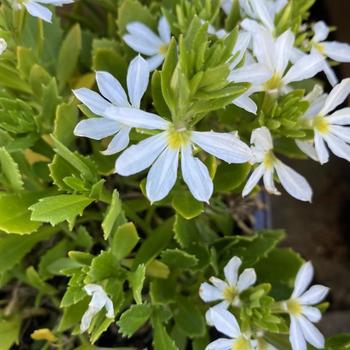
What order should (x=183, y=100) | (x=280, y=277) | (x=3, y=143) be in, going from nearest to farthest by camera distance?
(x=183, y=100) → (x=3, y=143) → (x=280, y=277)

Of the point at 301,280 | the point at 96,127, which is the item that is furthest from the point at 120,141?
the point at 301,280

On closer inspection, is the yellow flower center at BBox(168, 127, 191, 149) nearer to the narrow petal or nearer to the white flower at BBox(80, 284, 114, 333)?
the narrow petal

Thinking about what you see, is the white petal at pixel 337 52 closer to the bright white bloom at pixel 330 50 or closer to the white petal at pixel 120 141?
the bright white bloom at pixel 330 50

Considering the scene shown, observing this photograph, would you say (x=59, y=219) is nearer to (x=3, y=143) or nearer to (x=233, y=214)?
(x=3, y=143)

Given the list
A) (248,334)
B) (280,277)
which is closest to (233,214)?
(280,277)

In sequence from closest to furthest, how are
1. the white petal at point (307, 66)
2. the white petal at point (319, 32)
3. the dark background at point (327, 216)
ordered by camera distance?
the white petal at point (307, 66)
the white petal at point (319, 32)
the dark background at point (327, 216)

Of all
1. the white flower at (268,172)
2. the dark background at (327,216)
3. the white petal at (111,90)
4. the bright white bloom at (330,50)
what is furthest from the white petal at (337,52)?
the dark background at (327,216)

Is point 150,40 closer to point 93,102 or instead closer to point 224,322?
point 93,102
